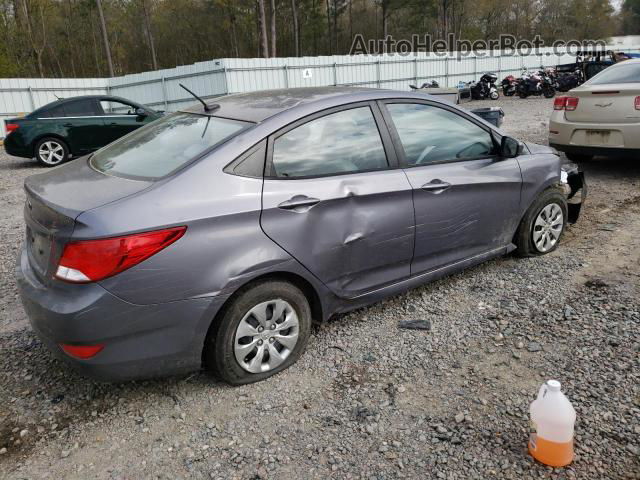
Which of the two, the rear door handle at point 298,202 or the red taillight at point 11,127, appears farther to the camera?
the red taillight at point 11,127

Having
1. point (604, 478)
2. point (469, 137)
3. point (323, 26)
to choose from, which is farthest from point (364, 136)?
point (323, 26)

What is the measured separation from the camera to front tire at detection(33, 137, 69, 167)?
10812 millimetres

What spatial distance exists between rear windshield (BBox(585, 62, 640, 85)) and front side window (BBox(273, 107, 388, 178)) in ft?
17.4

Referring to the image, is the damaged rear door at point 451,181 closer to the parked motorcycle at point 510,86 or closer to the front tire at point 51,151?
the front tire at point 51,151

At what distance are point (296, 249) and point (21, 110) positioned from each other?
19.3m

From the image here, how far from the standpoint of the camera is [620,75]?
711cm

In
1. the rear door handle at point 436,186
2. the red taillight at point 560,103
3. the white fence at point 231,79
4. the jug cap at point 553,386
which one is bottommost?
the jug cap at point 553,386

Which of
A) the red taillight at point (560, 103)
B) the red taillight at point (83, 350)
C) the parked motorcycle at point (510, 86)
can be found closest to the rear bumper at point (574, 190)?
the red taillight at point (560, 103)

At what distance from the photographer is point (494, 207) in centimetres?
393

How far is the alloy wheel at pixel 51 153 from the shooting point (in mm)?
10859

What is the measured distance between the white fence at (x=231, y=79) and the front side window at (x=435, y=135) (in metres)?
15.6

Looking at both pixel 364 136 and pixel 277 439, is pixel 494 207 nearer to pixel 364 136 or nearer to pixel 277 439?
pixel 364 136

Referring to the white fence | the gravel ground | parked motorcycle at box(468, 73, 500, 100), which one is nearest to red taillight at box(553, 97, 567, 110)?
the gravel ground

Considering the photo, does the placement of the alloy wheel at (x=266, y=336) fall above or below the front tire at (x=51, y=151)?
below
